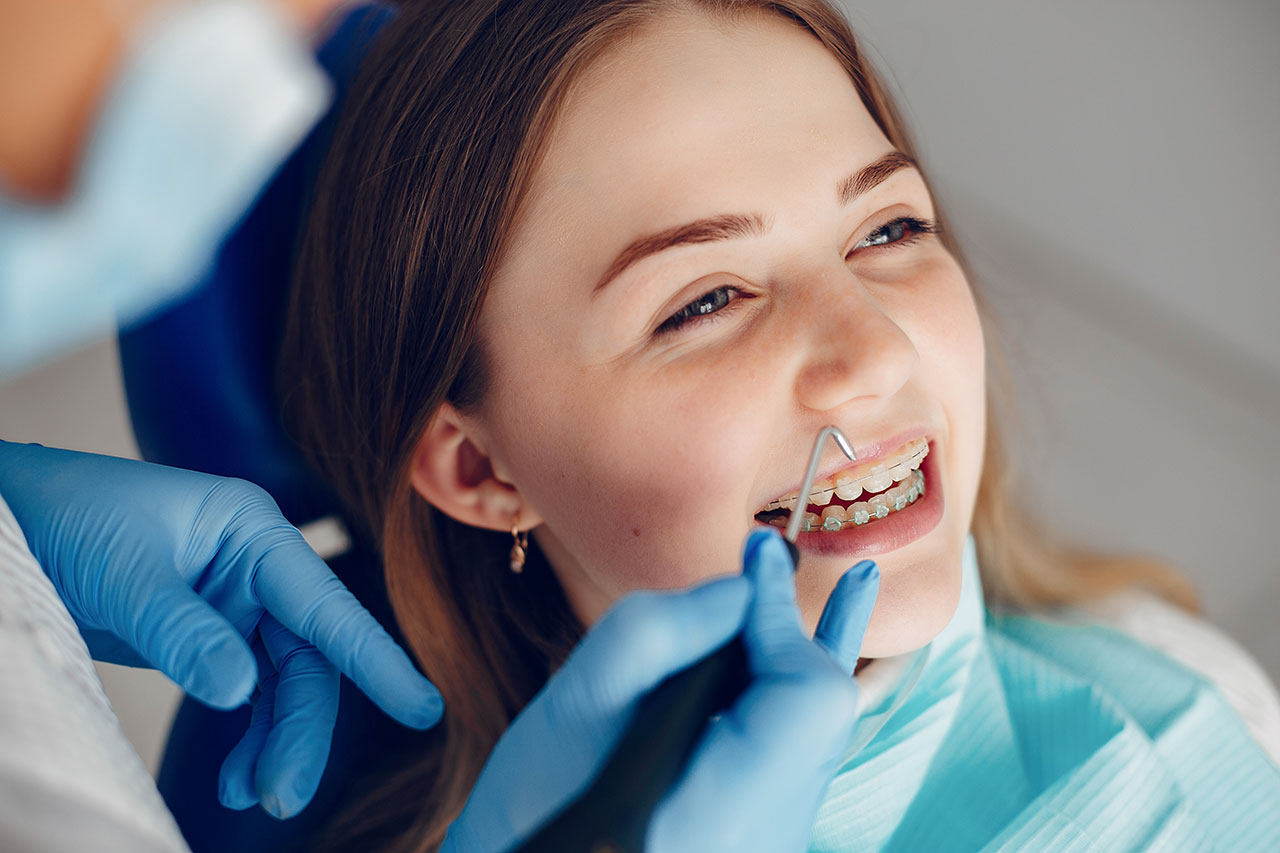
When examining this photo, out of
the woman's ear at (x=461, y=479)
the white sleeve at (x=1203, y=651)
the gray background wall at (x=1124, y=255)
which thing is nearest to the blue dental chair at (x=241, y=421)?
the woman's ear at (x=461, y=479)

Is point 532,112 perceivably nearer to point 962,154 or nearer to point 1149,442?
point 962,154

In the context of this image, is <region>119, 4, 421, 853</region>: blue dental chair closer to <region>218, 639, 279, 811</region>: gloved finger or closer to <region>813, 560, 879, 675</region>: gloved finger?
<region>218, 639, 279, 811</region>: gloved finger

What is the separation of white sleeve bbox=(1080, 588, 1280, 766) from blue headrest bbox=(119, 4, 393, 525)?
3.73ft

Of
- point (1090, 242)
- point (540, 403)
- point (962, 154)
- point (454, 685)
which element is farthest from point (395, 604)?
point (1090, 242)

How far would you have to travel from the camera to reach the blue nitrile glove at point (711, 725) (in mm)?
608

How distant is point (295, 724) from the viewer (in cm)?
82

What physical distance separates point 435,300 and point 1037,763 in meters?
0.83

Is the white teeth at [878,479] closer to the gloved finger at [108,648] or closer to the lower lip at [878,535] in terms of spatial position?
the lower lip at [878,535]

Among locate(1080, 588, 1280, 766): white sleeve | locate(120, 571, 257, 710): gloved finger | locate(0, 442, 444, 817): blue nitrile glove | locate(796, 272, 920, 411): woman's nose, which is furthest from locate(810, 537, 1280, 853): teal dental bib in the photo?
locate(120, 571, 257, 710): gloved finger

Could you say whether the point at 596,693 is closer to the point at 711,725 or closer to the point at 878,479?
the point at 711,725

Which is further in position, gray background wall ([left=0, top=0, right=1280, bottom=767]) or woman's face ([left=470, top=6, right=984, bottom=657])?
gray background wall ([left=0, top=0, right=1280, bottom=767])

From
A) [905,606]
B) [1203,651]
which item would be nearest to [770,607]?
[905,606]

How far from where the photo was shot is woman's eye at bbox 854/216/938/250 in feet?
3.20

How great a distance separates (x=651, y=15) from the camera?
2.95ft
